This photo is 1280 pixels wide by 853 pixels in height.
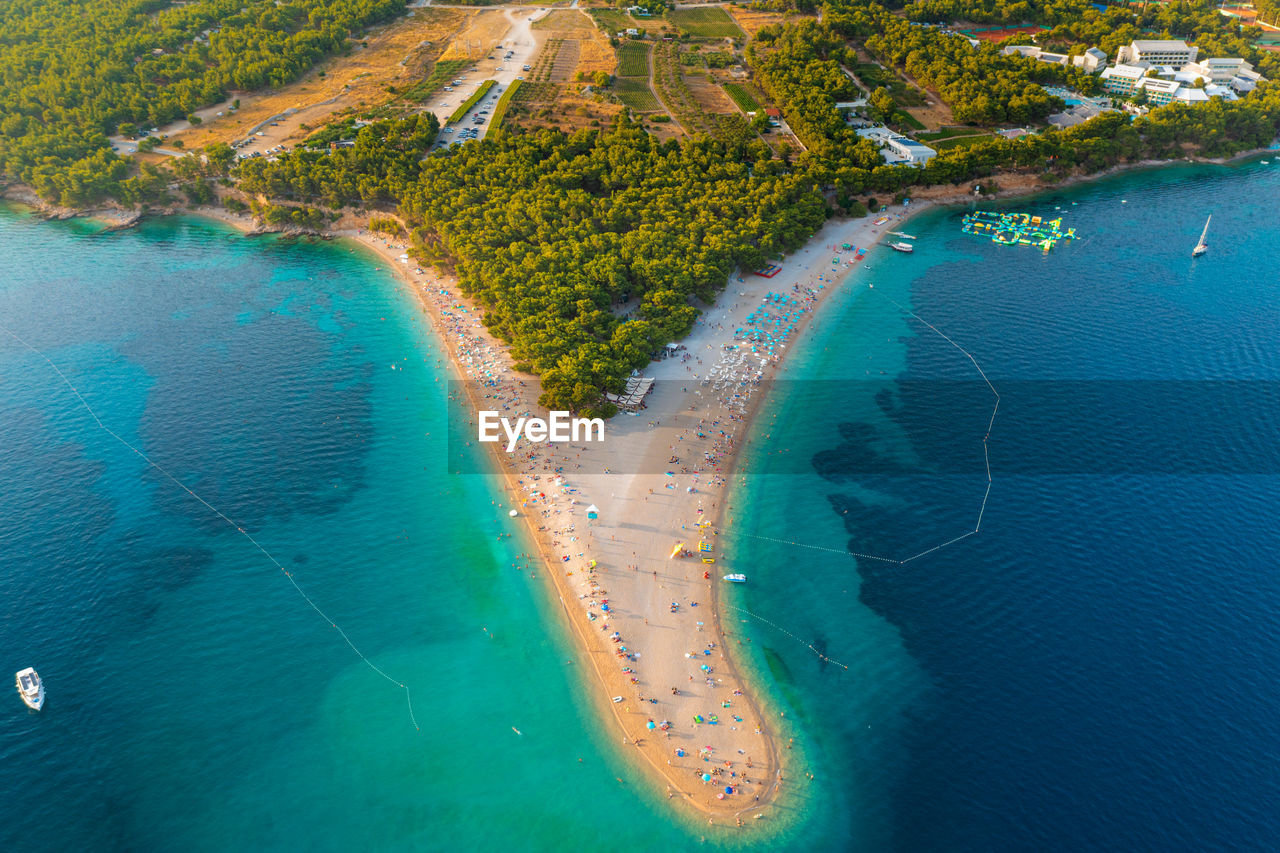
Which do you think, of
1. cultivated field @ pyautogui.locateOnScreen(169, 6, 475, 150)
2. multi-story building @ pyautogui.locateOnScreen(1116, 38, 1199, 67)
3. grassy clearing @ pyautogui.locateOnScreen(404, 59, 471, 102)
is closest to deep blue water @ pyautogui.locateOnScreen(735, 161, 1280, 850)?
multi-story building @ pyautogui.locateOnScreen(1116, 38, 1199, 67)

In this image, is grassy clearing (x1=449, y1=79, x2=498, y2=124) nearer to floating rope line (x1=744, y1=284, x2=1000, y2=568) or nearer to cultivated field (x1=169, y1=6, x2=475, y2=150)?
cultivated field (x1=169, y1=6, x2=475, y2=150)

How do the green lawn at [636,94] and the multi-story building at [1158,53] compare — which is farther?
the multi-story building at [1158,53]

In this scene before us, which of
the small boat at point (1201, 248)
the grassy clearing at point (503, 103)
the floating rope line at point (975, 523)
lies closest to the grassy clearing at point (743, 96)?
the grassy clearing at point (503, 103)

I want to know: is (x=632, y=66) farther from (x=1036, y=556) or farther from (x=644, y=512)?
(x=1036, y=556)

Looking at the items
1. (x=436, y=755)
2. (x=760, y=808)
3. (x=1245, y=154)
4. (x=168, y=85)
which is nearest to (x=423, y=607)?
(x=436, y=755)

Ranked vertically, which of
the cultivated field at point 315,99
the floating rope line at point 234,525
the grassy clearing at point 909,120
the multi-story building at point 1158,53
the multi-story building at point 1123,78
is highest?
the multi-story building at point 1158,53

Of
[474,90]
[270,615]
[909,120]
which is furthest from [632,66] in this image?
[270,615]

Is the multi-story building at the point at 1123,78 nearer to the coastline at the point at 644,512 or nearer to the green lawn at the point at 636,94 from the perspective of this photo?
the coastline at the point at 644,512
